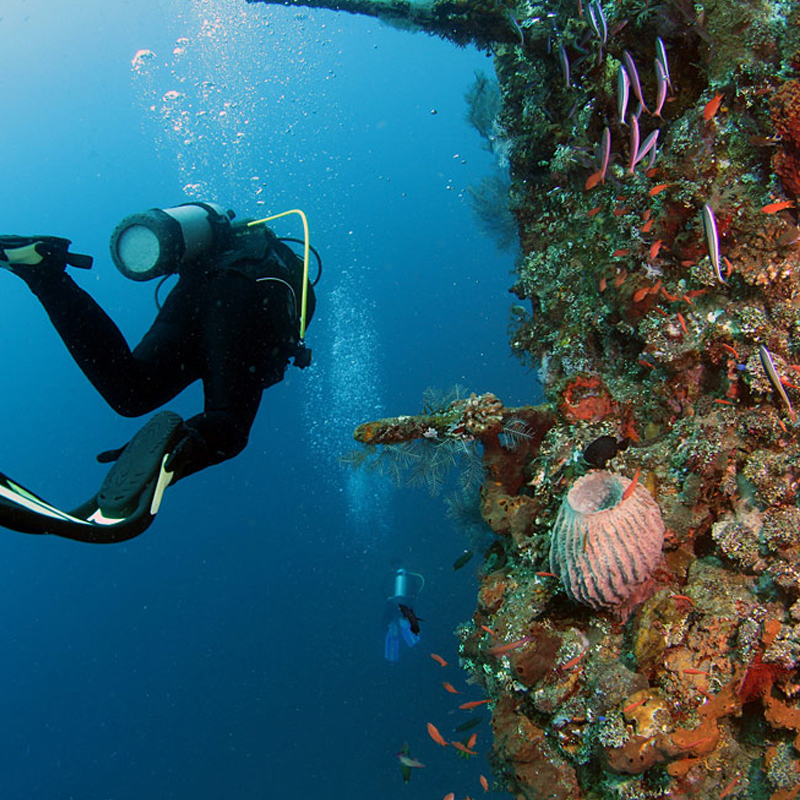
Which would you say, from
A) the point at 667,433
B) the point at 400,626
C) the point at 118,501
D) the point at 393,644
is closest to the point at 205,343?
the point at 118,501

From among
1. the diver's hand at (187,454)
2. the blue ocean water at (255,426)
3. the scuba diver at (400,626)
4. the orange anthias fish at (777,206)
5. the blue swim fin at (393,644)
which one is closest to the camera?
the orange anthias fish at (777,206)

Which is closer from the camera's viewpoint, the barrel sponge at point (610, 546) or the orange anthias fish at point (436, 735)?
the barrel sponge at point (610, 546)

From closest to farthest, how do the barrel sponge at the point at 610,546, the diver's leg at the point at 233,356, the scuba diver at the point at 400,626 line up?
the barrel sponge at the point at 610,546, the diver's leg at the point at 233,356, the scuba diver at the point at 400,626

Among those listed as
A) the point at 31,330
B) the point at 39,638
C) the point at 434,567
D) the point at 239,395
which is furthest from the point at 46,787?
the point at 31,330

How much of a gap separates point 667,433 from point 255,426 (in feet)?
171

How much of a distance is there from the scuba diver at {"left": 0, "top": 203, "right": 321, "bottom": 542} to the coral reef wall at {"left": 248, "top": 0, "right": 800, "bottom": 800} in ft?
4.11

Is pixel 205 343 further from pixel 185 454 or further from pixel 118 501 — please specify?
pixel 118 501

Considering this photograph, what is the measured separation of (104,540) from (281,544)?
36764 mm

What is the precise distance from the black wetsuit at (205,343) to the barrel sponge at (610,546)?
2418 mm

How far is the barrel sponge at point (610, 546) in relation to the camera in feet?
9.11

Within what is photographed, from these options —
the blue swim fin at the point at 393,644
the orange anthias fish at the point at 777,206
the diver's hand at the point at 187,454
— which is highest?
the orange anthias fish at the point at 777,206

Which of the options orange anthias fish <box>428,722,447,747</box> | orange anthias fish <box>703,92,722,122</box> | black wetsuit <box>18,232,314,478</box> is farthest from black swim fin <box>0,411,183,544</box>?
orange anthias fish <box>703,92,722,122</box>

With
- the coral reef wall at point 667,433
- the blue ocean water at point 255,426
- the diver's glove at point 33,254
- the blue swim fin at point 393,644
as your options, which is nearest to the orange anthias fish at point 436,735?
the coral reef wall at point 667,433

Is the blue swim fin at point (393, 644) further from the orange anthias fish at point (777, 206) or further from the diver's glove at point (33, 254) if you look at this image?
the orange anthias fish at point (777, 206)
